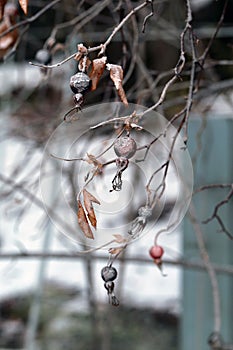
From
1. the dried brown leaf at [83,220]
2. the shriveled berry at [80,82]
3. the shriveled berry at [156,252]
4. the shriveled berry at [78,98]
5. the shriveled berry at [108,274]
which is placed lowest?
the shriveled berry at [108,274]

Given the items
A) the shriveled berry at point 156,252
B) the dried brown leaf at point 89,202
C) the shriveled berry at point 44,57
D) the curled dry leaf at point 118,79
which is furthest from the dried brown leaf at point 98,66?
the shriveled berry at point 44,57

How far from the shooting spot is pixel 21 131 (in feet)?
7.55

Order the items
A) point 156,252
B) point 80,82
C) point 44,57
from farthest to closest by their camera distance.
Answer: point 44,57 < point 156,252 < point 80,82

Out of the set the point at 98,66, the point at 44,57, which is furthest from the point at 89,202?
the point at 44,57

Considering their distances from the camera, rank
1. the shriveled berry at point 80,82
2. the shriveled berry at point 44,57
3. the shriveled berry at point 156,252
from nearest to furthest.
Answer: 1. the shriveled berry at point 80,82
2. the shriveled berry at point 156,252
3. the shriveled berry at point 44,57

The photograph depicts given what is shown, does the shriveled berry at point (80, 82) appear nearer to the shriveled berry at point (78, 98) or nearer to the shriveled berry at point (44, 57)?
the shriveled berry at point (78, 98)

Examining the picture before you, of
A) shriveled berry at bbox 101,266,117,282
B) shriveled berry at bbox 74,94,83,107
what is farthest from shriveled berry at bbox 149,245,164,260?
shriveled berry at bbox 74,94,83,107

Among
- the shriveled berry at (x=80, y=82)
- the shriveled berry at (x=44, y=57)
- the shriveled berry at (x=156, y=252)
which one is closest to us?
the shriveled berry at (x=80, y=82)

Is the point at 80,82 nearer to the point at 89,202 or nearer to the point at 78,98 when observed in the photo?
the point at 78,98

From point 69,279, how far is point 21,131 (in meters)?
0.56

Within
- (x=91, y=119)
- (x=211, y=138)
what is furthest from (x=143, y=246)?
(x=91, y=119)

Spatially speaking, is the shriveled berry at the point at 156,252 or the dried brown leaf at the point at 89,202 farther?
the shriveled berry at the point at 156,252

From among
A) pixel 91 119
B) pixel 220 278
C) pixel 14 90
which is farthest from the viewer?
pixel 14 90

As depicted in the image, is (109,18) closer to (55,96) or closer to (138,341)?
(55,96)
